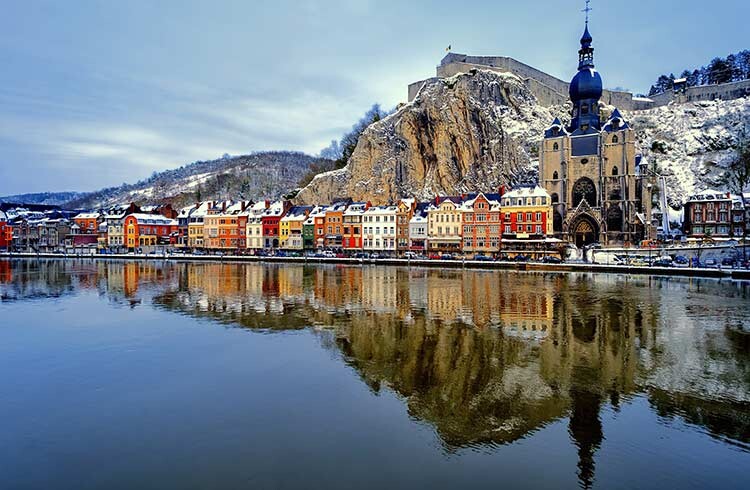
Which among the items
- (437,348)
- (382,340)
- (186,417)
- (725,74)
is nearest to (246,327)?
(382,340)

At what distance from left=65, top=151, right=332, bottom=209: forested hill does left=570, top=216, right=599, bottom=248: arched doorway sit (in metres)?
58.7

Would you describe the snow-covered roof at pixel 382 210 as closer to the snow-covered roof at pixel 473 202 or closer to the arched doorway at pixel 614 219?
the snow-covered roof at pixel 473 202

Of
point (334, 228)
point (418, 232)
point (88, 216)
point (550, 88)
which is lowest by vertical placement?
point (418, 232)

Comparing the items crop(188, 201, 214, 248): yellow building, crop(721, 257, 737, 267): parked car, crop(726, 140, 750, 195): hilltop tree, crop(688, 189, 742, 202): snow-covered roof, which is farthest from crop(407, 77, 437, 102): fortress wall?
crop(721, 257, 737, 267): parked car

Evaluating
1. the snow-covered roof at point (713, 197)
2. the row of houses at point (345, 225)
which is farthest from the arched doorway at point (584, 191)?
the snow-covered roof at point (713, 197)

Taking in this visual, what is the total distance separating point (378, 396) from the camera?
465 inches

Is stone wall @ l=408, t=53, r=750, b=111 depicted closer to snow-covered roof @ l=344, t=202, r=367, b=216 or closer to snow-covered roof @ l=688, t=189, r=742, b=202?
snow-covered roof @ l=344, t=202, r=367, b=216

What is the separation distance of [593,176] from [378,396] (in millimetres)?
51080

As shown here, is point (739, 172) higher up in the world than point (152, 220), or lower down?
higher up

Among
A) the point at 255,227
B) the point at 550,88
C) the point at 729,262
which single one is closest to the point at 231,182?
the point at 255,227

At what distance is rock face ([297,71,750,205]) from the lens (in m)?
66.9

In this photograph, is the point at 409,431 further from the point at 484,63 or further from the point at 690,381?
the point at 484,63

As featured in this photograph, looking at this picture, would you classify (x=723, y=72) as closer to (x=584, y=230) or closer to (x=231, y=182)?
(x=584, y=230)

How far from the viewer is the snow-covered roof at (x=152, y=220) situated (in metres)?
72.5
